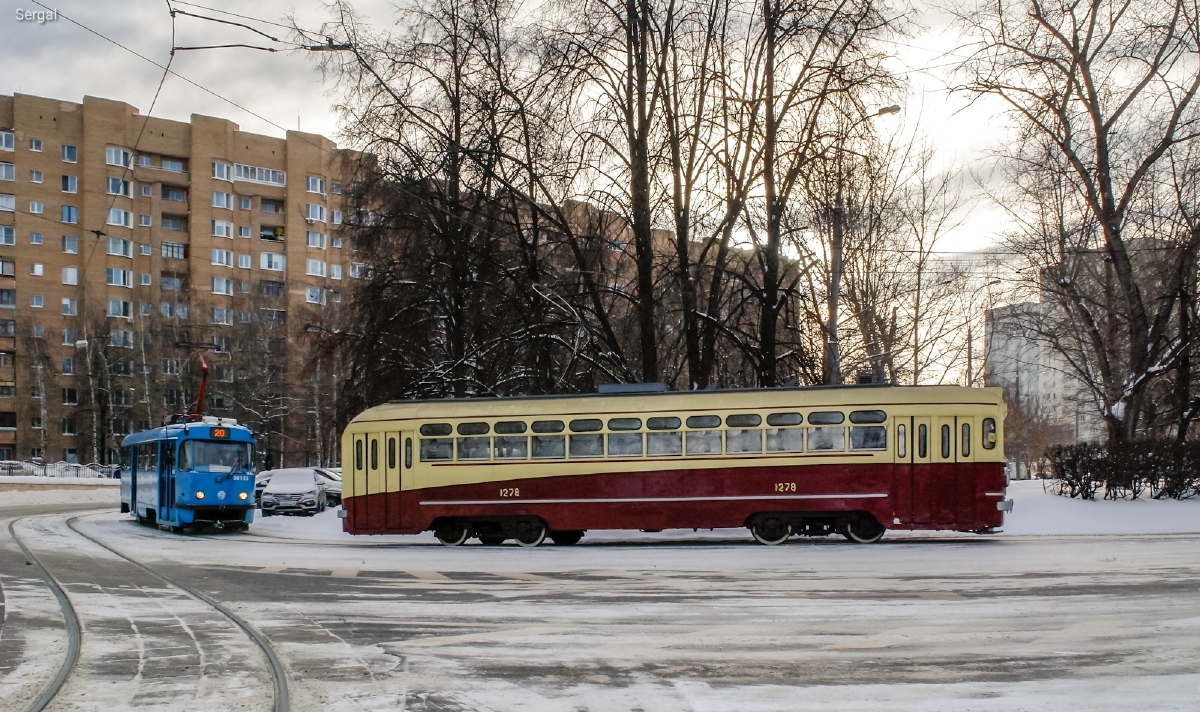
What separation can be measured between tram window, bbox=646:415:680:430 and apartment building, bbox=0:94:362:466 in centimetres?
4779

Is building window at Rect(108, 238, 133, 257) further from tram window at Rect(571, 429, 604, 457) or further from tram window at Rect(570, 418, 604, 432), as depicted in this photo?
tram window at Rect(571, 429, 604, 457)

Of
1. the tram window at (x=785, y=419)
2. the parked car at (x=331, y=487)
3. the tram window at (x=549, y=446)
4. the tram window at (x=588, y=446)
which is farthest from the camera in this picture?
the parked car at (x=331, y=487)

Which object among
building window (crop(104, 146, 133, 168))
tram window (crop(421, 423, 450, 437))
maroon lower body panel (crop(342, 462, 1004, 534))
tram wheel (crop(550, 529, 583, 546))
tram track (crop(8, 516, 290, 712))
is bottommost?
tram wheel (crop(550, 529, 583, 546))

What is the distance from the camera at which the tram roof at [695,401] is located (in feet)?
61.8

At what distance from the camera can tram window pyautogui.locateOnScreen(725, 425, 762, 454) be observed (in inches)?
760

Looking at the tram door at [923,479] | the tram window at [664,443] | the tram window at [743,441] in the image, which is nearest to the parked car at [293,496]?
the tram window at [664,443]

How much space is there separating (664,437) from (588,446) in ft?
4.69

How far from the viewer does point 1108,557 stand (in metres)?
15.2

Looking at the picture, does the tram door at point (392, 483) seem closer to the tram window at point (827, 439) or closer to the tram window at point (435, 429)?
the tram window at point (435, 429)

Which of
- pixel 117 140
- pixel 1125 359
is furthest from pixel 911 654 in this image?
pixel 117 140

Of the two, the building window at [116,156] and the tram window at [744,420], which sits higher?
the building window at [116,156]

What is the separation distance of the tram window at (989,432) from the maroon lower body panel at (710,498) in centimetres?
33

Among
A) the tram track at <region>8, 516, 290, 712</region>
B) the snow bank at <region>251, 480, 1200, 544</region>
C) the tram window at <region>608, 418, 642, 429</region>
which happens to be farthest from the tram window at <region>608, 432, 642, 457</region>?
the tram track at <region>8, 516, 290, 712</region>

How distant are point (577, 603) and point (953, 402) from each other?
32.3 feet
